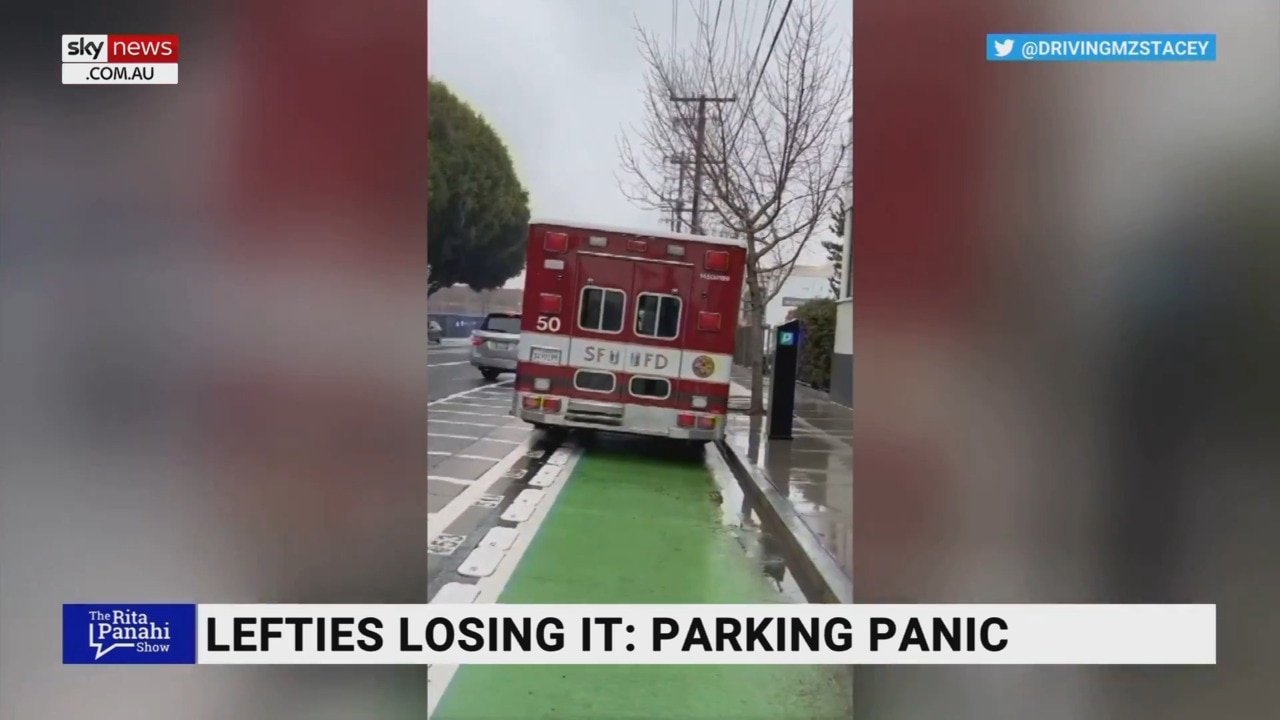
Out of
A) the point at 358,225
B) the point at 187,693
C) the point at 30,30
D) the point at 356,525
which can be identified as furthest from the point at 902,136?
A: the point at 187,693

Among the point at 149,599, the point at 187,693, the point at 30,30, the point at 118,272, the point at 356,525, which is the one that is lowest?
the point at 187,693

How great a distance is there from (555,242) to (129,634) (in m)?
1.54

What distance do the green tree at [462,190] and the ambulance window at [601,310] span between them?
1.64ft

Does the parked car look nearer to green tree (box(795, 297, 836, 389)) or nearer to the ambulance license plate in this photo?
the ambulance license plate

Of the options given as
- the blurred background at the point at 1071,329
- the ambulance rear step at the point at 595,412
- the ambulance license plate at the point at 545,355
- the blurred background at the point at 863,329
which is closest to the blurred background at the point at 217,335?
the blurred background at the point at 863,329

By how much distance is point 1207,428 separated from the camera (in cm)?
154

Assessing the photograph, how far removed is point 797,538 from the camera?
6.07 ft

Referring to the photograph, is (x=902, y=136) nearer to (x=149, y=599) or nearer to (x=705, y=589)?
(x=705, y=589)

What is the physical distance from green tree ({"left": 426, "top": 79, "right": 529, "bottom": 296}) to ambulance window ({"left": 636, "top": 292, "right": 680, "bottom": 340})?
2.23 ft

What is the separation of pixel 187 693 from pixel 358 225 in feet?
4.30

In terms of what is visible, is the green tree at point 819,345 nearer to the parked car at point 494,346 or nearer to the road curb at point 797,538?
the road curb at point 797,538

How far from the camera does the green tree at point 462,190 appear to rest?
1.56 m

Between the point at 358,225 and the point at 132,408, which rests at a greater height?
the point at 358,225

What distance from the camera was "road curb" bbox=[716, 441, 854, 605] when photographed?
5.24 ft
